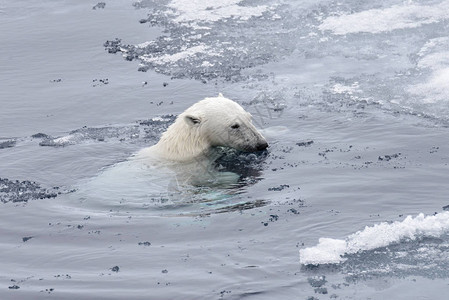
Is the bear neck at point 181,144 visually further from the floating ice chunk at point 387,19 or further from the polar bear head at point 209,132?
the floating ice chunk at point 387,19

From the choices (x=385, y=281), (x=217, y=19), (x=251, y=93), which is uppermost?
(x=217, y=19)

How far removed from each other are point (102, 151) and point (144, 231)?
3.15 metres

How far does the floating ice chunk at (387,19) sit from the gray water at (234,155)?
0.03 metres

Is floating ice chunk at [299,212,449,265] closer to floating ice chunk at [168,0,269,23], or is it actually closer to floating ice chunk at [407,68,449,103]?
floating ice chunk at [407,68,449,103]

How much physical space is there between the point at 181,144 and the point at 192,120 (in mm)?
343

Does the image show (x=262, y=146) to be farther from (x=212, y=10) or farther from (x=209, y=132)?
(x=212, y=10)

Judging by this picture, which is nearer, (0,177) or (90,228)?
(90,228)

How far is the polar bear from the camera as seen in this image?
1164 centimetres

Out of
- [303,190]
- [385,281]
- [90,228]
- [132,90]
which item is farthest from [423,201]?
[132,90]

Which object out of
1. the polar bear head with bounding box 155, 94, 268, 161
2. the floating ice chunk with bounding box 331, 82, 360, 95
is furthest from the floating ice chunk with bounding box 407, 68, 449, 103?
the polar bear head with bounding box 155, 94, 268, 161

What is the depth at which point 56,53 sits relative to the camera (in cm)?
1616

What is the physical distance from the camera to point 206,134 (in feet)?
38.8

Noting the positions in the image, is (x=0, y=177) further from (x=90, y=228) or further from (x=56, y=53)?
(x=56, y=53)

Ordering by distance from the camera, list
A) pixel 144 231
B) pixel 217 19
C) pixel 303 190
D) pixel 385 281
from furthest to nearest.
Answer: pixel 217 19 → pixel 303 190 → pixel 144 231 → pixel 385 281
